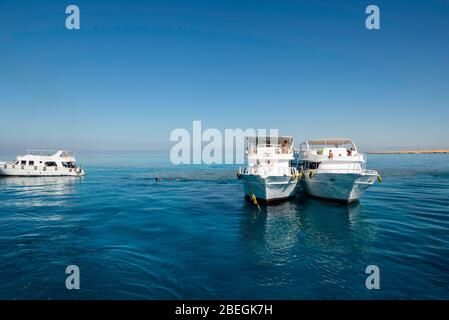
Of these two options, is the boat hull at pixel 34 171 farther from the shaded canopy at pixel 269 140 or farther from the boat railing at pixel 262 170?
the boat railing at pixel 262 170

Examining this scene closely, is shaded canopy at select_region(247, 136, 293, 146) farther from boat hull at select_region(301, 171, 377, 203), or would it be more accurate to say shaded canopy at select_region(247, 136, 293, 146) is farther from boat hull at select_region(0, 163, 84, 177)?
boat hull at select_region(0, 163, 84, 177)

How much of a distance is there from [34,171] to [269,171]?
2792 inches

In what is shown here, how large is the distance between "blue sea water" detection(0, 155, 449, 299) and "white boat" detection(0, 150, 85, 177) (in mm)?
43493

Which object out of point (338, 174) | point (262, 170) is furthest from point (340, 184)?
point (262, 170)

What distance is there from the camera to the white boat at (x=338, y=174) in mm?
34094

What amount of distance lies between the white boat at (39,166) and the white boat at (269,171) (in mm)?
60488

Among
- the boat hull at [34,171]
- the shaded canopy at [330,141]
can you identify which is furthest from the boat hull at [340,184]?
the boat hull at [34,171]

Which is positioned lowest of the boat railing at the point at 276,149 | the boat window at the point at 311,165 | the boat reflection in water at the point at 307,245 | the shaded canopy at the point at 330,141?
the boat reflection in water at the point at 307,245

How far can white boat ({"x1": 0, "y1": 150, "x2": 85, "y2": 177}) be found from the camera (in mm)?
74000

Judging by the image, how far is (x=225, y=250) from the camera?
19.5m

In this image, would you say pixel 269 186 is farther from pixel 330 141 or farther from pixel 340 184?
pixel 330 141
